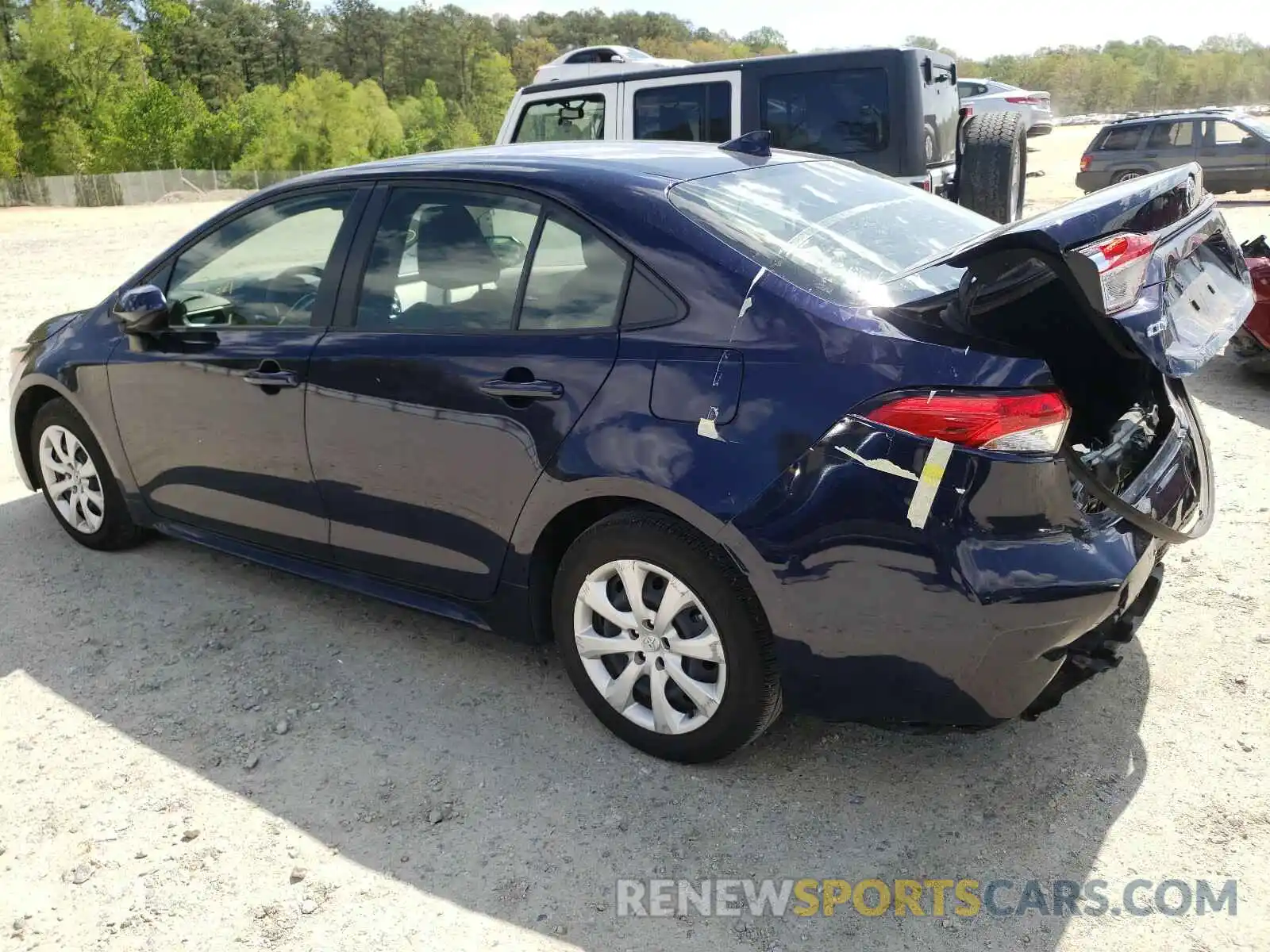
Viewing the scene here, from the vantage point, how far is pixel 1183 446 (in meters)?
2.90

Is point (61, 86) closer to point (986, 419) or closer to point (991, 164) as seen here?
point (991, 164)

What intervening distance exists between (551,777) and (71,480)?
9.76 ft

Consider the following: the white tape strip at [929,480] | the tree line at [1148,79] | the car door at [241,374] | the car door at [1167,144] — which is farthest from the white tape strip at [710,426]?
the tree line at [1148,79]

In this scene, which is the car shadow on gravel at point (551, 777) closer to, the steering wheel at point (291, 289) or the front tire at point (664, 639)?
the front tire at point (664, 639)

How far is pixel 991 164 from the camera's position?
794cm

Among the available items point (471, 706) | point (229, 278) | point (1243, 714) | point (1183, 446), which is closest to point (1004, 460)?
point (1183, 446)

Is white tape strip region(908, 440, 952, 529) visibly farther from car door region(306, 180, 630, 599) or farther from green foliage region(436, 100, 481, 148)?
green foliage region(436, 100, 481, 148)

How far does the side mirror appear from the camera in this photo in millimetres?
3939

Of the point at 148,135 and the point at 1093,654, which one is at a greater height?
the point at 148,135

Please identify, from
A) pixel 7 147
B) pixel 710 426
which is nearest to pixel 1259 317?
pixel 710 426

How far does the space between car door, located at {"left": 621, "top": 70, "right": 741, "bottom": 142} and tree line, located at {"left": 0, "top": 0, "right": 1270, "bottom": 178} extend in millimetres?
24767

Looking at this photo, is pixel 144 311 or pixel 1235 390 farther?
pixel 1235 390

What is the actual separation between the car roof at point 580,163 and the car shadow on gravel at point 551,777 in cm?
165

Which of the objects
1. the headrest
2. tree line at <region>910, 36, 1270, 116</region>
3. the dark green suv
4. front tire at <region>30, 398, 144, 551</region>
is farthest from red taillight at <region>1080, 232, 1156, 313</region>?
tree line at <region>910, 36, 1270, 116</region>
